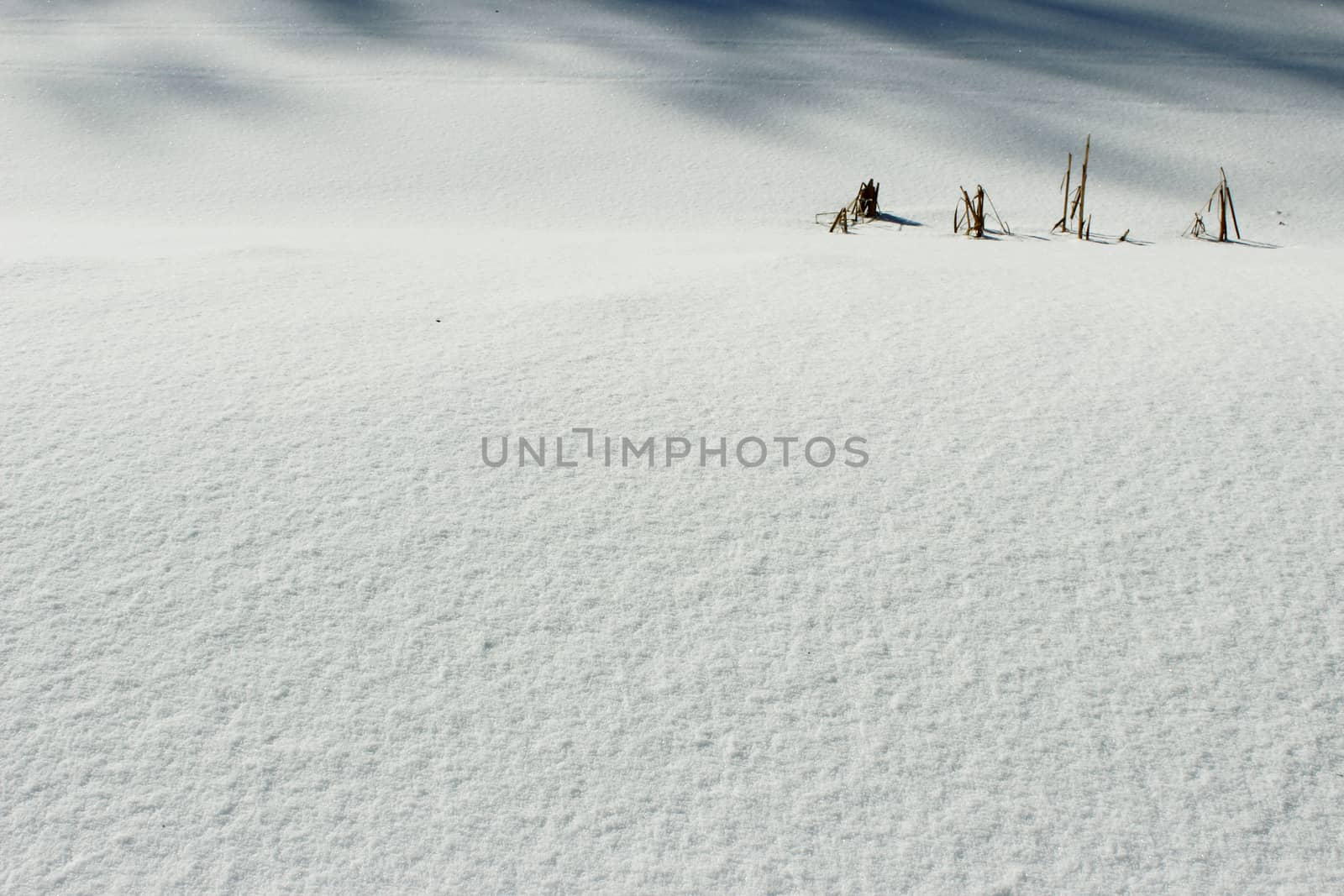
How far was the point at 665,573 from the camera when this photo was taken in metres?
1.04

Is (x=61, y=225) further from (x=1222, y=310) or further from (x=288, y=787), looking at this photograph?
(x=1222, y=310)

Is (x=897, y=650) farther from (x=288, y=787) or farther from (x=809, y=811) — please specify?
(x=288, y=787)

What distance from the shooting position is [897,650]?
959 millimetres

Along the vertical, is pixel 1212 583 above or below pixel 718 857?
above

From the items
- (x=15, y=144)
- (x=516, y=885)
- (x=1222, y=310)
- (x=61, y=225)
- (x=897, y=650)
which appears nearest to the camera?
(x=516, y=885)

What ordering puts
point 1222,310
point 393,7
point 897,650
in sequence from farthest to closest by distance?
point 393,7, point 1222,310, point 897,650

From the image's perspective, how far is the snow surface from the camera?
821 mm

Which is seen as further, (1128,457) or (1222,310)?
(1222,310)

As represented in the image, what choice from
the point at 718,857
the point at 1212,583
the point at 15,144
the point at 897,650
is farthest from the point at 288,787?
the point at 15,144

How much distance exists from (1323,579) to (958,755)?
0.44 metres

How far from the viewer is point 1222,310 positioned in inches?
60.3

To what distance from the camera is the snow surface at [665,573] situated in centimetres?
82

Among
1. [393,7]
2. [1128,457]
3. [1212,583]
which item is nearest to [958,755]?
[1212,583]

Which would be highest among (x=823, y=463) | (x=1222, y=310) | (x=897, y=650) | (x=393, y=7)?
(x=393, y=7)
